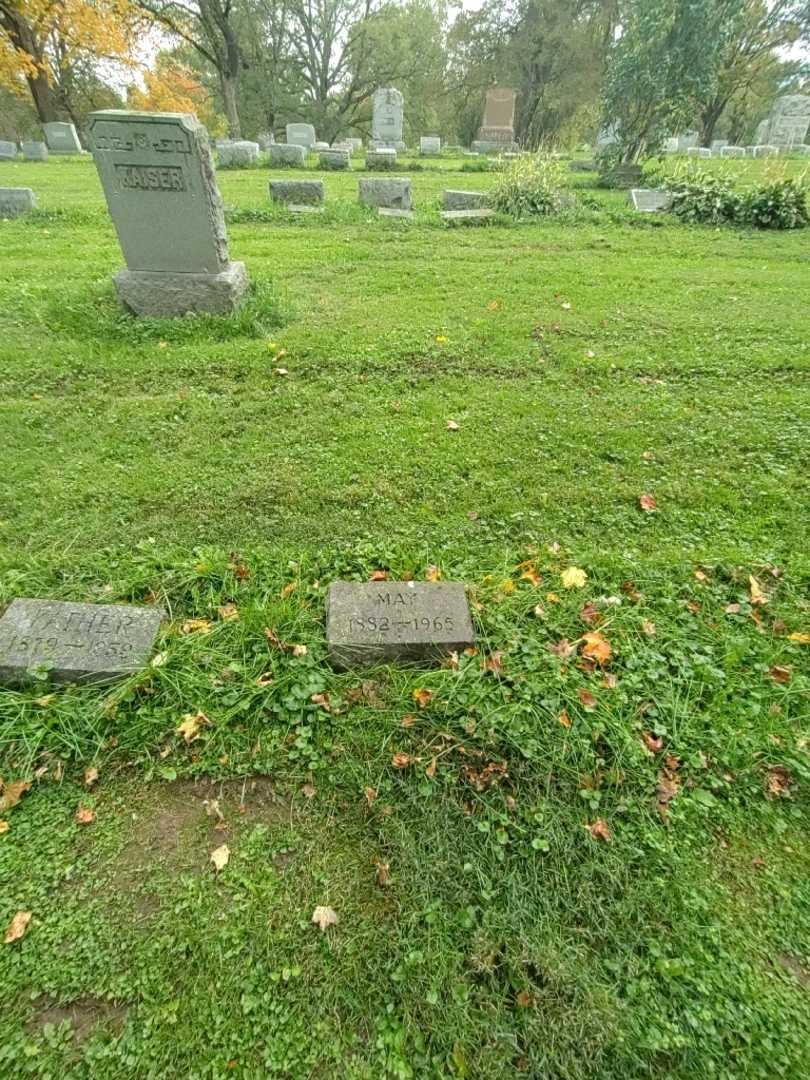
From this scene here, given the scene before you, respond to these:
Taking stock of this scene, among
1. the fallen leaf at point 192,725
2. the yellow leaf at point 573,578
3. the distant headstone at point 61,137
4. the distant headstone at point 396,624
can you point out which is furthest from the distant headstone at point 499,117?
the fallen leaf at point 192,725

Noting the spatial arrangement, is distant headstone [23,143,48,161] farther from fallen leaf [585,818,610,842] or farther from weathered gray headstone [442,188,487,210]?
→ fallen leaf [585,818,610,842]

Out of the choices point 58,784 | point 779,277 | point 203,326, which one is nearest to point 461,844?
point 58,784

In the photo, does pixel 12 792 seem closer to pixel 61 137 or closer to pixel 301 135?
pixel 61 137

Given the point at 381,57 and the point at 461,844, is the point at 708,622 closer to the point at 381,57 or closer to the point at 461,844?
the point at 461,844

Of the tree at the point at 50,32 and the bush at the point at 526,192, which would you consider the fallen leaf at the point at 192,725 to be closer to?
the bush at the point at 526,192

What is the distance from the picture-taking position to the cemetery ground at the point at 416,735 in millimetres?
1587

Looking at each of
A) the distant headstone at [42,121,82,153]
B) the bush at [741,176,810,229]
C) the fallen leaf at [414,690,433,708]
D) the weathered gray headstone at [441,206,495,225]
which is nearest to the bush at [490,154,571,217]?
the weathered gray headstone at [441,206,495,225]

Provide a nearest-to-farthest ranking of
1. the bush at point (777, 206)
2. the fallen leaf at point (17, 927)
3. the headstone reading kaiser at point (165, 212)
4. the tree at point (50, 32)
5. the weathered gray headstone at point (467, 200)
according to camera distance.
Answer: the fallen leaf at point (17, 927), the headstone reading kaiser at point (165, 212), the bush at point (777, 206), the weathered gray headstone at point (467, 200), the tree at point (50, 32)

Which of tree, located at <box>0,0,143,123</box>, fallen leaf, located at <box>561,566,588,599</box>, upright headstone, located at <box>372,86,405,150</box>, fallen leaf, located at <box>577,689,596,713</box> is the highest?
tree, located at <box>0,0,143,123</box>

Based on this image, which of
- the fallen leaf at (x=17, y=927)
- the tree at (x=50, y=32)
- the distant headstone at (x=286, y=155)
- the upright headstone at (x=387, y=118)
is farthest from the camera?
the upright headstone at (x=387, y=118)

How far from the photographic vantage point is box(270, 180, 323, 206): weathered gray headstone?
1038 centimetres

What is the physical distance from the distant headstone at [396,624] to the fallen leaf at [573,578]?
0.59 metres

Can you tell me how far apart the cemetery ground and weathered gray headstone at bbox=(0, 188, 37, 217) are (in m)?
7.29

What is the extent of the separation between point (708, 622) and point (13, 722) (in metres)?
3.06
